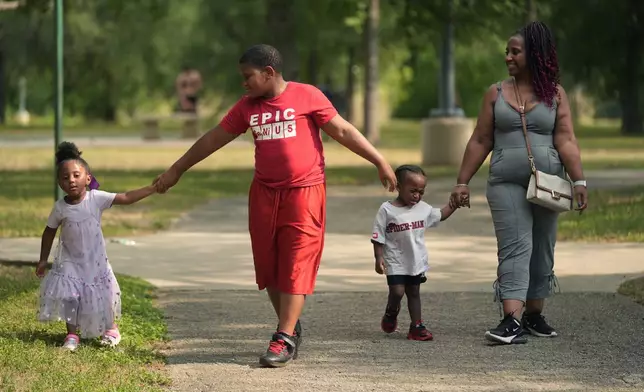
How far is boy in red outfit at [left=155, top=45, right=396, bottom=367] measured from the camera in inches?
310

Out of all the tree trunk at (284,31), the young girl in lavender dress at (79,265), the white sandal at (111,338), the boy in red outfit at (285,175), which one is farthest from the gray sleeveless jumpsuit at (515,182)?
the tree trunk at (284,31)

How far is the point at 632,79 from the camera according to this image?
43.4 meters

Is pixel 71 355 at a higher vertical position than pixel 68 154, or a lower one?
lower

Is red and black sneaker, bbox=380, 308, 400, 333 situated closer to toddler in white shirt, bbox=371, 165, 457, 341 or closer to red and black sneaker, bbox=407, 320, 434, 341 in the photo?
toddler in white shirt, bbox=371, 165, 457, 341

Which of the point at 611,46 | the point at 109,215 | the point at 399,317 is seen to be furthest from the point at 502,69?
the point at 399,317

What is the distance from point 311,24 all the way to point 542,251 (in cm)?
2971

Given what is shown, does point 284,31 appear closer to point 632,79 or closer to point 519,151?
point 519,151

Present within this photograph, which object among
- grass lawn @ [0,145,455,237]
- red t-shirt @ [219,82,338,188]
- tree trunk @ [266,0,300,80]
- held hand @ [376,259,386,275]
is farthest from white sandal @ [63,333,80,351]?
tree trunk @ [266,0,300,80]

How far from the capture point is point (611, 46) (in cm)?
4266

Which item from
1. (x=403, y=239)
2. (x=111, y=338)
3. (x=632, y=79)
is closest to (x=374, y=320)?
(x=403, y=239)

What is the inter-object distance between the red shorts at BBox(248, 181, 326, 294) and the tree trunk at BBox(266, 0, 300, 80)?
18.4 metres

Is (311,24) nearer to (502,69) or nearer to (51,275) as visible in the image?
(502,69)

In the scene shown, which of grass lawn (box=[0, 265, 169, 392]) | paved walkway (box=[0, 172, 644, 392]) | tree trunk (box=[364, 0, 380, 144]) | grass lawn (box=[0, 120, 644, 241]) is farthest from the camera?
tree trunk (box=[364, 0, 380, 144])

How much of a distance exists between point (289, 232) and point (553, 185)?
1567mm
